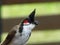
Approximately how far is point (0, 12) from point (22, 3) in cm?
23

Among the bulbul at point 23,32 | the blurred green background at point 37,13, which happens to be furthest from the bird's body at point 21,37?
the blurred green background at point 37,13

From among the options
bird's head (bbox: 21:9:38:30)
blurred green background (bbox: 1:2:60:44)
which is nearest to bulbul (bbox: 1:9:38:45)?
bird's head (bbox: 21:9:38:30)

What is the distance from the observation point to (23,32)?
1848 millimetres

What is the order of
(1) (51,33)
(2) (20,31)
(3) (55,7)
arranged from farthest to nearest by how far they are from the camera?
1. (3) (55,7)
2. (1) (51,33)
3. (2) (20,31)

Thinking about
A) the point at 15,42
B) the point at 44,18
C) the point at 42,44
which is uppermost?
the point at 15,42

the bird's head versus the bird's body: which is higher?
the bird's head

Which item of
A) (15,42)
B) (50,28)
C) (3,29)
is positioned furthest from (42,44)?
(15,42)

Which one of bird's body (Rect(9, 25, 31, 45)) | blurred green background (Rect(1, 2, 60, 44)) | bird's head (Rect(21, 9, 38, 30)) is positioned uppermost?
bird's head (Rect(21, 9, 38, 30))

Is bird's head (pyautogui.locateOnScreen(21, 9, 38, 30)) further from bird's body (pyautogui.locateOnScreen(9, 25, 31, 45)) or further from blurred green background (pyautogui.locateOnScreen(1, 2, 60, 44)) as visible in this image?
blurred green background (pyautogui.locateOnScreen(1, 2, 60, 44))

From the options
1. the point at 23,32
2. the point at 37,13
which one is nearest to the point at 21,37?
the point at 23,32

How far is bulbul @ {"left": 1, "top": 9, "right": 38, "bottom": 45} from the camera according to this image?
5.84ft

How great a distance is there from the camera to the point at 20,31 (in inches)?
→ 74.0

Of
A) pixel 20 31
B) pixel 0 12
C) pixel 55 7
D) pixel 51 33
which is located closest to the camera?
pixel 20 31

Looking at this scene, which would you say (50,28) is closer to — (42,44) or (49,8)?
(42,44)
